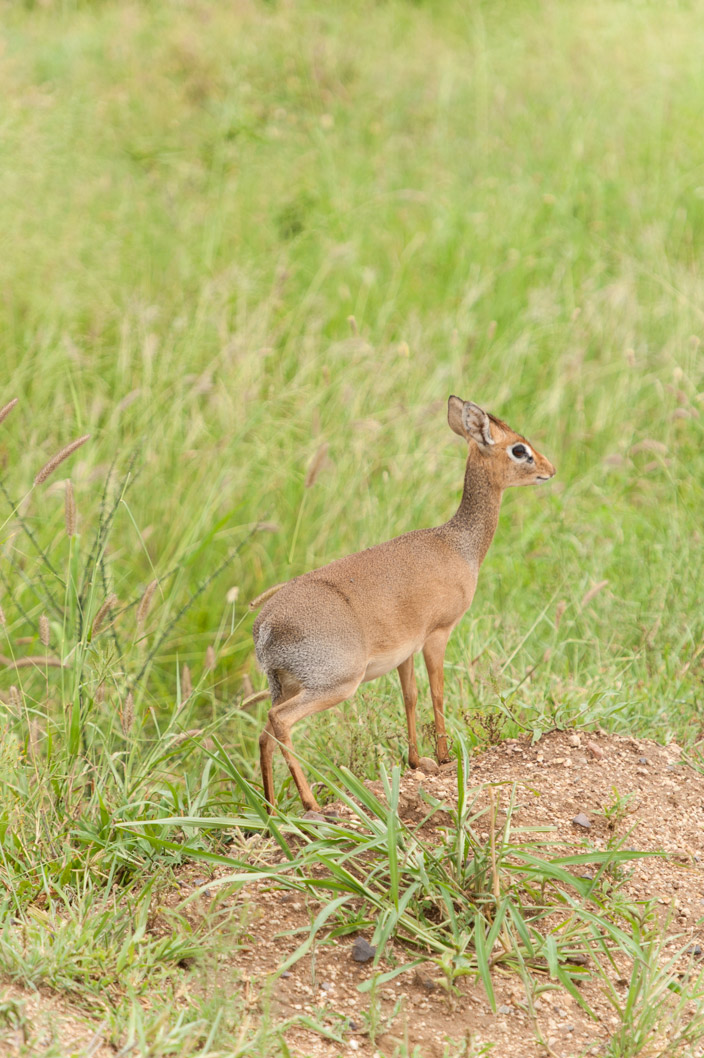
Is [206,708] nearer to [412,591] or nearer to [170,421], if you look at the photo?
[170,421]

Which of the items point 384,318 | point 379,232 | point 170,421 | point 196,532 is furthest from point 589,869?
point 379,232

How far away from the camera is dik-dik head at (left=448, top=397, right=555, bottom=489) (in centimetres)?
365

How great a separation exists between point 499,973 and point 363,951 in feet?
1.13

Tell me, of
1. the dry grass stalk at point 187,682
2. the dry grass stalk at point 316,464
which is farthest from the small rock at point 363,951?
the dry grass stalk at point 316,464

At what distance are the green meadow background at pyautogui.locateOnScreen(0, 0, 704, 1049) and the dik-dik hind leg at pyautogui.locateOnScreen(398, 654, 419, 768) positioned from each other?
0.31m

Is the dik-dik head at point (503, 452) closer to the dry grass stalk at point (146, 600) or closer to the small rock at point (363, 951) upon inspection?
the dry grass stalk at point (146, 600)

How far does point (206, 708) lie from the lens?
5.20 metres

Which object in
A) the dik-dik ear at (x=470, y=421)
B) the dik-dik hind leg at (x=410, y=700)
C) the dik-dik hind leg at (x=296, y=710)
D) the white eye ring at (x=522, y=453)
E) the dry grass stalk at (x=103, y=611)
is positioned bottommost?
the dik-dik hind leg at (x=410, y=700)

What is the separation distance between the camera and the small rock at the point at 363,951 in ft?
9.32

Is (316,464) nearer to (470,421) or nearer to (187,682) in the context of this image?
(470,421)

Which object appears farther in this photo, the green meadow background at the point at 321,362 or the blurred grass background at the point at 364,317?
the blurred grass background at the point at 364,317

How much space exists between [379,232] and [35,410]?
3129mm

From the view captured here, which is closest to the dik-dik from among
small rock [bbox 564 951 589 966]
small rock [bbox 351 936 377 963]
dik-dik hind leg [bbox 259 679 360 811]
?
dik-dik hind leg [bbox 259 679 360 811]

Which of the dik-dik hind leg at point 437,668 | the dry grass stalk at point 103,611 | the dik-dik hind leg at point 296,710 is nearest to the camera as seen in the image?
the dik-dik hind leg at point 296,710
